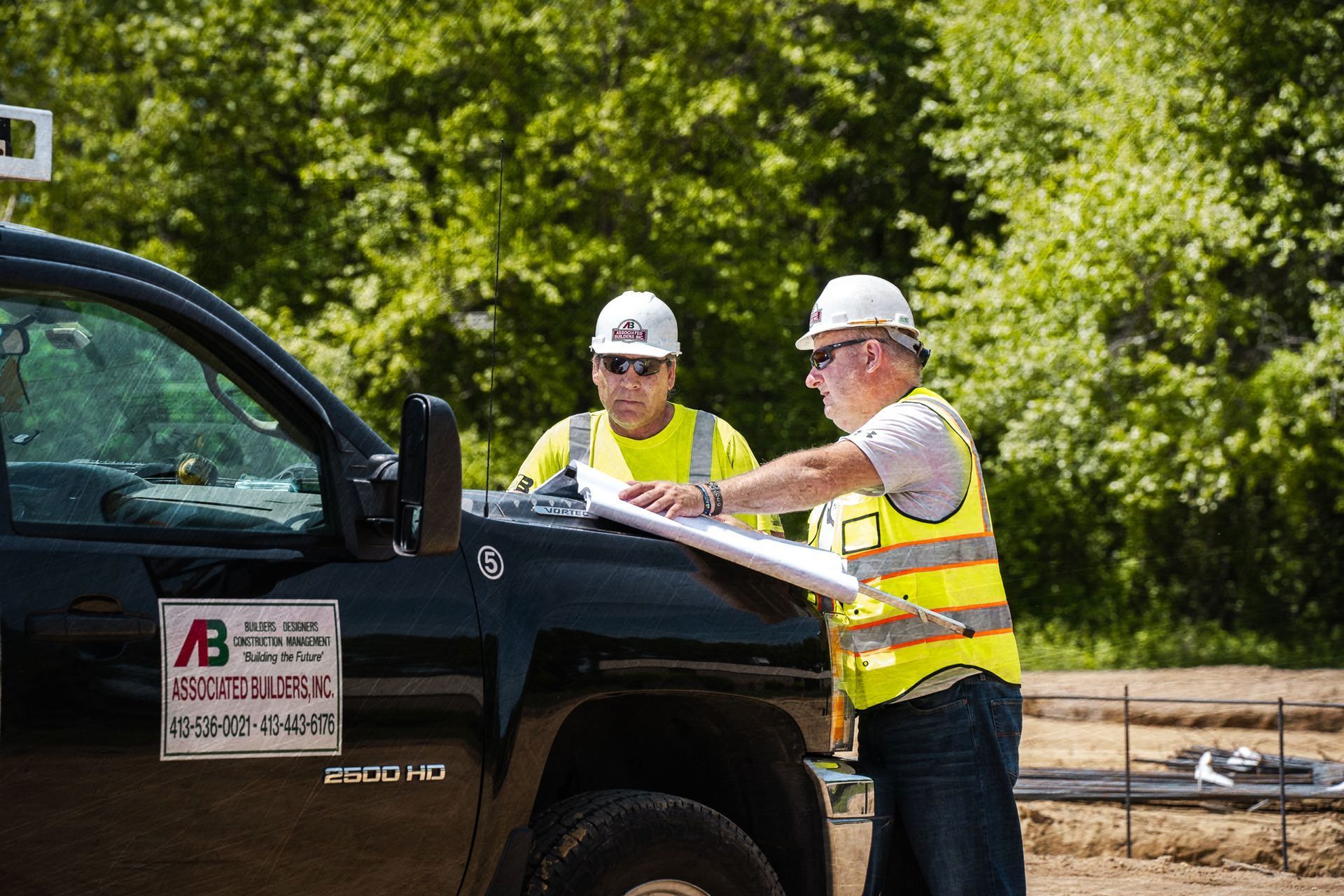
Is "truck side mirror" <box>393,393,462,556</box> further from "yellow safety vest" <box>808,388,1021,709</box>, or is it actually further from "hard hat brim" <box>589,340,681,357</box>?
"hard hat brim" <box>589,340,681,357</box>

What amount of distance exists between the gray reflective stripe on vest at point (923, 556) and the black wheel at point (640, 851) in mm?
801

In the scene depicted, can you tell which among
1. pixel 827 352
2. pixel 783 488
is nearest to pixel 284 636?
pixel 783 488

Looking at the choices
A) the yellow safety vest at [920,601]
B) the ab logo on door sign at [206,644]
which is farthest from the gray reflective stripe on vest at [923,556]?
the ab logo on door sign at [206,644]

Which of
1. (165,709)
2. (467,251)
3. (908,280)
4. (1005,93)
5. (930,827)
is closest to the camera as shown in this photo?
(165,709)

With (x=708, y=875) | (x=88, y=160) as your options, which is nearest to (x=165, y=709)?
(x=708, y=875)

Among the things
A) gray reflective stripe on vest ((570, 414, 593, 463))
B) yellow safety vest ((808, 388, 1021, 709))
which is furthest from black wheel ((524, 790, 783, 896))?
gray reflective stripe on vest ((570, 414, 593, 463))

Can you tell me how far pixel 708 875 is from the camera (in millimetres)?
3551

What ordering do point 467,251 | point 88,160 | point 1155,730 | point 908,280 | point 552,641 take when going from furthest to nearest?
1. point 908,280
2. point 88,160
3. point 467,251
4. point 1155,730
5. point 552,641

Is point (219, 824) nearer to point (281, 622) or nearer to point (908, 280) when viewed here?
point (281, 622)

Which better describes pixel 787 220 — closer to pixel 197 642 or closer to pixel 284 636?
pixel 284 636

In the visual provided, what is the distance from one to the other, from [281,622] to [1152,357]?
1771 cm

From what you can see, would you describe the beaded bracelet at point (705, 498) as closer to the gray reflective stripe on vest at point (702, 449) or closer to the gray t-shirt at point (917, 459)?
the gray t-shirt at point (917, 459)

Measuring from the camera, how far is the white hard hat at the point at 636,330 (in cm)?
529

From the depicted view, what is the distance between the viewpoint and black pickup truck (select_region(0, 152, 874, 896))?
9.23 ft
